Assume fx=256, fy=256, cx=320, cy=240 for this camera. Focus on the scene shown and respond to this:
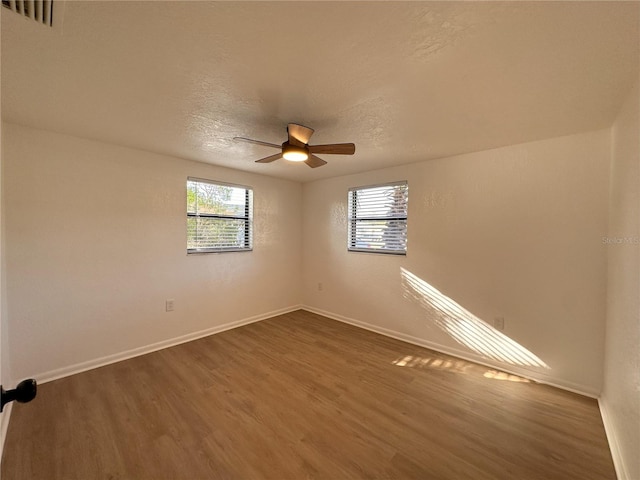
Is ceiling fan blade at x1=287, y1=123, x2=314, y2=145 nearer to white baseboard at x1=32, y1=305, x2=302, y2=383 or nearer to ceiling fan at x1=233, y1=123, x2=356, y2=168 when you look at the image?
ceiling fan at x1=233, y1=123, x2=356, y2=168

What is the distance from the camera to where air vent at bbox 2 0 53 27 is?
1.05 m

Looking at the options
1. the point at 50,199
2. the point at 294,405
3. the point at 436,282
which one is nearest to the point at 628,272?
the point at 436,282

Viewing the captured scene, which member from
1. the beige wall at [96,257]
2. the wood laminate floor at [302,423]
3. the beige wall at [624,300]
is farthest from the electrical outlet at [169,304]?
the beige wall at [624,300]

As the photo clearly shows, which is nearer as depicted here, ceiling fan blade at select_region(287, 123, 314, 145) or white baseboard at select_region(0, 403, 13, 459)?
white baseboard at select_region(0, 403, 13, 459)

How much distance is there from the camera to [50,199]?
2.39 metres

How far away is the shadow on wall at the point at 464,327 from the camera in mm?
2590

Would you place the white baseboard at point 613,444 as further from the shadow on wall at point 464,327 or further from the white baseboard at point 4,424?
the white baseboard at point 4,424

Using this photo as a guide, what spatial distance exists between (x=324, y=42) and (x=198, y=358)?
307cm

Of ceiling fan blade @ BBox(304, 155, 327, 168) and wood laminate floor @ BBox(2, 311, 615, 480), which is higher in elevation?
ceiling fan blade @ BBox(304, 155, 327, 168)

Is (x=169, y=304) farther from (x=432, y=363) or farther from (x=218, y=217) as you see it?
(x=432, y=363)

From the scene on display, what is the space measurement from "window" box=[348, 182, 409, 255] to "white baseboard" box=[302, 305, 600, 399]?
1.11m

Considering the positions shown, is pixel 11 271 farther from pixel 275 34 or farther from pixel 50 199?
pixel 275 34

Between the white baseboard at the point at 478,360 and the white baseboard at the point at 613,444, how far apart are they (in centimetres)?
19

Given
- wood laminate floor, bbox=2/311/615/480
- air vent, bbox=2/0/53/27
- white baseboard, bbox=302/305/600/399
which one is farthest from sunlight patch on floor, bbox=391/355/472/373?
air vent, bbox=2/0/53/27
